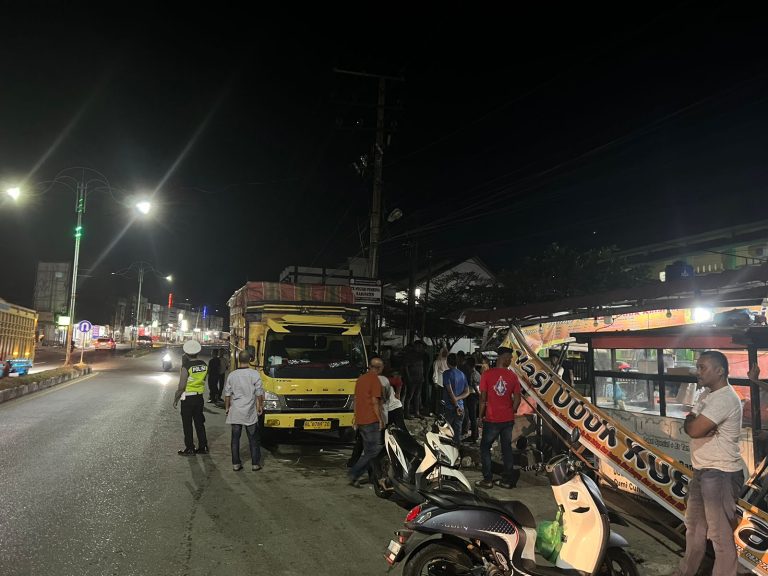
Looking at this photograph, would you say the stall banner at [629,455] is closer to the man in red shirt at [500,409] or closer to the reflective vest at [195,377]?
the man in red shirt at [500,409]

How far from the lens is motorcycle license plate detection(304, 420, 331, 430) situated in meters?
8.94

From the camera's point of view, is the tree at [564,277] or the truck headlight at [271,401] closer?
the truck headlight at [271,401]

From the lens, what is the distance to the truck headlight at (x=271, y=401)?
28.9ft

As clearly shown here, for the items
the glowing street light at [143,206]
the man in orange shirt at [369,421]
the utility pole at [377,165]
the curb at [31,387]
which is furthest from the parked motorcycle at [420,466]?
the glowing street light at [143,206]

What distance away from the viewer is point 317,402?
9.07 metres

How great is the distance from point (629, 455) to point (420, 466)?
2025 millimetres

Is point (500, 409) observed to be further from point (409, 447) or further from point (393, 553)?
point (393, 553)

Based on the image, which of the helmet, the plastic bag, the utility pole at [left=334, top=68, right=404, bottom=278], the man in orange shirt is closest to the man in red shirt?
the man in orange shirt

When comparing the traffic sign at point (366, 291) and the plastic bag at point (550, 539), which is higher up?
the traffic sign at point (366, 291)

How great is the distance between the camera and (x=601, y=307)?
20.0ft

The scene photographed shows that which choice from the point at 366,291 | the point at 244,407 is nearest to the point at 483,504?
the point at 244,407

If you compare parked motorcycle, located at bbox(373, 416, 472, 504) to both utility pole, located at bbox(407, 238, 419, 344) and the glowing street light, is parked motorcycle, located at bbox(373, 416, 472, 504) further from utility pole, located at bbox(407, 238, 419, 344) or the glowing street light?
the glowing street light

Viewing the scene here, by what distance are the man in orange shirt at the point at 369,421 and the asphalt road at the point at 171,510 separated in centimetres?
30

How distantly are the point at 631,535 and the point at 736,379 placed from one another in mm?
2064
